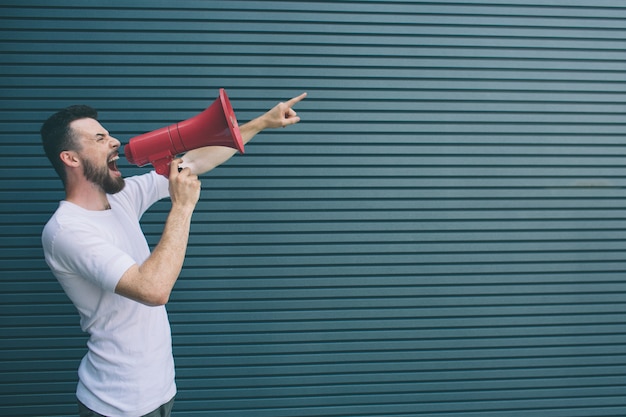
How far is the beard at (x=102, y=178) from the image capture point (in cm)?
216

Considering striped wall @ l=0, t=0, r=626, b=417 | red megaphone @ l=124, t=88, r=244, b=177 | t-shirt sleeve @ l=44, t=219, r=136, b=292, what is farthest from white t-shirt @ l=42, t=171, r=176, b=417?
striped wall @ l=0, t=0, r=626, b=417

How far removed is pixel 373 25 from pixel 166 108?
5.24 feet

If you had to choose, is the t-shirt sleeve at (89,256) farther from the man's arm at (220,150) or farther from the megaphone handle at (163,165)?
the man's arm at (220,150)

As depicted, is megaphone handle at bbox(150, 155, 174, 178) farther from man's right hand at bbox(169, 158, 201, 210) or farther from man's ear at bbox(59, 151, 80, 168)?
man's ear at bbox(59, 151, 80, 168)

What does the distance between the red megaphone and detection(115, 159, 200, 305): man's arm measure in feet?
0.67

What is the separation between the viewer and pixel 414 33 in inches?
133

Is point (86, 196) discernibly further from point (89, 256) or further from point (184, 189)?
point (184, 189)

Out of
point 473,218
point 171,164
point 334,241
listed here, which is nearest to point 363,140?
point 334,241

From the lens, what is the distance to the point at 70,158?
7.02 ft

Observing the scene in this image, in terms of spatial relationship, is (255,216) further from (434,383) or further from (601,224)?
(601,224)

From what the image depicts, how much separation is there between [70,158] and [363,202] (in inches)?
76.4

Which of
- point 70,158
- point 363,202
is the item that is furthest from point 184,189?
point 363,202

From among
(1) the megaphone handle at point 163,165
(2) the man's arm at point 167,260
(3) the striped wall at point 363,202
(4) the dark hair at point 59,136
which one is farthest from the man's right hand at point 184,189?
(3) the striped wall at point 363,202

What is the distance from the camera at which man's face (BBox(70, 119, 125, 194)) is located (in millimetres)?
2160
